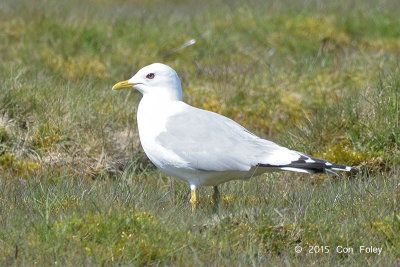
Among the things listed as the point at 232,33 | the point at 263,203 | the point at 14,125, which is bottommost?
the point at 232,33

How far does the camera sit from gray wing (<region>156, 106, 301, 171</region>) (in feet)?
17.9

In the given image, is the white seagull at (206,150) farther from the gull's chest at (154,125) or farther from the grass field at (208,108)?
the grass field at (208,108)

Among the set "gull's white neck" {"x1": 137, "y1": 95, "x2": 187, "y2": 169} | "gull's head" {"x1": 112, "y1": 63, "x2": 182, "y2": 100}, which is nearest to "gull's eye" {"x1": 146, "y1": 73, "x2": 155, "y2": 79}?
"gull's head" {"x1": 112, "y1": 63, "x2": 182, "y2": 100}

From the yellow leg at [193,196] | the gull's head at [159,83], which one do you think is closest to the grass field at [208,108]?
the yellow leg at [193,196]

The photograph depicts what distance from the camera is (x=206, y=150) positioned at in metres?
5.57

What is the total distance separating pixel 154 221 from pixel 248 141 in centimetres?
125

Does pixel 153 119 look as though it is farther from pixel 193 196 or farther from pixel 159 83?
pixel 193 196

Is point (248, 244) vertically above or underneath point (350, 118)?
above

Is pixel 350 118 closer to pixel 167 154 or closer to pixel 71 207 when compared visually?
pixel 167 154

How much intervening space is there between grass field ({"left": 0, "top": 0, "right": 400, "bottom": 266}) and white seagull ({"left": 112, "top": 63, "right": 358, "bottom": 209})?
0.71 feet

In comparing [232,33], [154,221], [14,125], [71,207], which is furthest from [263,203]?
[232,33]

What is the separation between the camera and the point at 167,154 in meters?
5.63

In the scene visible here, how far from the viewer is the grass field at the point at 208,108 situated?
4.60 meters

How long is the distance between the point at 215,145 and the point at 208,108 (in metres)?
2.66
